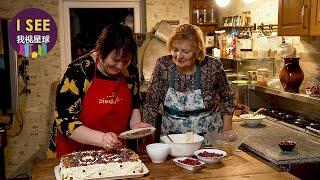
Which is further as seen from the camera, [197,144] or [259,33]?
[259,33]

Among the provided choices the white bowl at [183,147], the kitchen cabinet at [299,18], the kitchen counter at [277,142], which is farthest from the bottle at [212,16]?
the white bowl at [183,147]

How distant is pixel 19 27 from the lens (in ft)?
15.0

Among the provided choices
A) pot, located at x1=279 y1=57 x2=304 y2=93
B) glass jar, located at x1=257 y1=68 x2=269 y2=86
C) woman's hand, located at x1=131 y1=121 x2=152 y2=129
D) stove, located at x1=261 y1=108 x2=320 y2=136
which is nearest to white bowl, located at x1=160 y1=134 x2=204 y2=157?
woman's hand, located at x1=131 y1=121 x2=152 y2=129

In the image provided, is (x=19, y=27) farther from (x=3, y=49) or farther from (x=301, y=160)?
(x=301, y=160)

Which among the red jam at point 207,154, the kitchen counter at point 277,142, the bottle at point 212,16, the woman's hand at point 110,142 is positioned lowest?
the kitchen counter at point 277,142

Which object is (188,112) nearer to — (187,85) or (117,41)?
(187,85)

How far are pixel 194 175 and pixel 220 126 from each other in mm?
894

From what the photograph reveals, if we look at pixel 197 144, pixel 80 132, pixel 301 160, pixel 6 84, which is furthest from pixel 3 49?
pixel 301 160

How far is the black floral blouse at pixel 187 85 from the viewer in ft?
8.40

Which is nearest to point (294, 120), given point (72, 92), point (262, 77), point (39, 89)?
point (262, 77)

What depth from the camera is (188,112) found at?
8.34 ft

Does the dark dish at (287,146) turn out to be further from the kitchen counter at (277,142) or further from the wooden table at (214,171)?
the wooden table at (214,171)

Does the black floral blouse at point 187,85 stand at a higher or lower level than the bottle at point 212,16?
lower

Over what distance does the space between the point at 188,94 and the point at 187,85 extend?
64 millimetres
